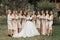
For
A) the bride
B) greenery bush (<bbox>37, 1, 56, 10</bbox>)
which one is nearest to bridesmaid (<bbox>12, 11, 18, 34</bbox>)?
the bride

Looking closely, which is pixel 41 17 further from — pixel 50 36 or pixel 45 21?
pixel 50 36

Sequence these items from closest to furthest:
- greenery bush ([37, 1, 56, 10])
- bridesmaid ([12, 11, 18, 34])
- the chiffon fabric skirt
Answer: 1. the chiffon fabric skirt
2. bridesmaid ([12, 11, 18, 34])
3. greenery bush ([37, 1, 56, 10])

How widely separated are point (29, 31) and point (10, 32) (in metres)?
1.29

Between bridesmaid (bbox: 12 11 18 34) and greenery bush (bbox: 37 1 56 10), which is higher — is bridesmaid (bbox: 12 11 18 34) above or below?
below

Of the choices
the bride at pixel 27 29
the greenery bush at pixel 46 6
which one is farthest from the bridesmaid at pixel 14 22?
the greenery bush at pixel 46 6

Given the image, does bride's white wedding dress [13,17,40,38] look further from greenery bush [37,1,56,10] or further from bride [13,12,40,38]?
greenery bush [37,1,56,10]

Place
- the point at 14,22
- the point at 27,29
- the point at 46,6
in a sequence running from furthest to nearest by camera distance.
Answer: the point at 46,6 < the point at 14,22 < the point at 27,29

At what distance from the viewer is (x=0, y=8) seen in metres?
26.2

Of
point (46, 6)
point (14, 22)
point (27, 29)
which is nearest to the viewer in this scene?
point (27, 29)

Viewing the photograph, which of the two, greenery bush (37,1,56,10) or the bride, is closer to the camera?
the bride

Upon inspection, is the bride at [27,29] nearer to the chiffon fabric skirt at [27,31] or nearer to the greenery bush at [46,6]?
the chiffon fabric skirt at [27,31]

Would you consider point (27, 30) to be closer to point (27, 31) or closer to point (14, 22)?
point (27, 31)

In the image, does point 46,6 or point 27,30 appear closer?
point 27,30

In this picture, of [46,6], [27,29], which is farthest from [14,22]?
[46,6]
